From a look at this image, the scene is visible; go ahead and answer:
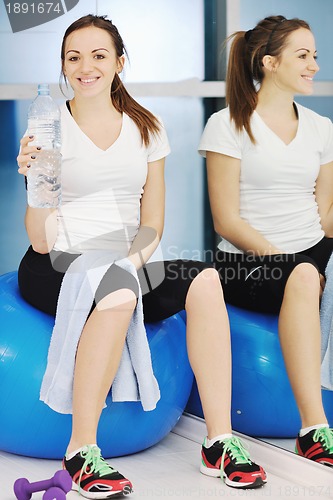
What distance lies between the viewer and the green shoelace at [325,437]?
197 cm

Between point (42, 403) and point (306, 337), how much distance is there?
633 millimetres

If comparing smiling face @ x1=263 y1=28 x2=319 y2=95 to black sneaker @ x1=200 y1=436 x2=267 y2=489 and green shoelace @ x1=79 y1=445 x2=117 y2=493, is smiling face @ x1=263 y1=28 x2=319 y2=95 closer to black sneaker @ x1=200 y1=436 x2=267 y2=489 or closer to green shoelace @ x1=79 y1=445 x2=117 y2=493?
black sneaker @ x1=200 y1=436 x2=267 y2=489

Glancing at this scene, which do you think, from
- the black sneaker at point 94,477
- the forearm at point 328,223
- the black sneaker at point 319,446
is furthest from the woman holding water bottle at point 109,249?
the forearm at point 328,223

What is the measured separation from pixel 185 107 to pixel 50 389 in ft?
3.89

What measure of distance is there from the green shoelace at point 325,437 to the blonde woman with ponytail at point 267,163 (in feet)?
1.01

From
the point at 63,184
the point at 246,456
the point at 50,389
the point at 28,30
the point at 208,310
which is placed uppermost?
the point at 28,30

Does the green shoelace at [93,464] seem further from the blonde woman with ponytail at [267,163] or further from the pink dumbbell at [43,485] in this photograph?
the blonde woman with ponytail at [267,163]

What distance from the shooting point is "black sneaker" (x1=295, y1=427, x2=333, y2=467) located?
197 cm

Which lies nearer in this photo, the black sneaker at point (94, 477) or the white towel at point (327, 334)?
the black sneaker at point (94, 477)

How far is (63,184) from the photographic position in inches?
81.3

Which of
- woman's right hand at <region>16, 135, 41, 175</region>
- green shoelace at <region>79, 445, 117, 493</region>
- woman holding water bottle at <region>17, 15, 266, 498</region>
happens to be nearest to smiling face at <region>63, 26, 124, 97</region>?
woman holding water bottle at <region>17, 15, 266, 498</region>

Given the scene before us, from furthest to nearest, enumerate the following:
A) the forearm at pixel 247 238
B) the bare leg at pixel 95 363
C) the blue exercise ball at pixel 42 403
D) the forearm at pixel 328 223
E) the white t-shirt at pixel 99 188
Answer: the forearm at pixel 328 223 → the forearm at pixel 247 238 → the white t-shirt at pixel 99 188 → the blue exercise ball at pixel 42 403 → the bare leg at pixel 95 363

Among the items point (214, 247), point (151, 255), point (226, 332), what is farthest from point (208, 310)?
point (214, 247)

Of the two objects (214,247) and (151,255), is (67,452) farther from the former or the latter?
(214,247)
